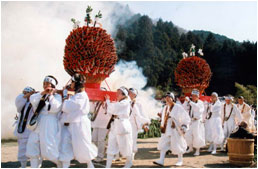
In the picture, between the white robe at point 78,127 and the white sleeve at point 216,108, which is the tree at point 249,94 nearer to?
the white sleeve at point 216,108

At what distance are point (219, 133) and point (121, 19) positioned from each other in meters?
44.0

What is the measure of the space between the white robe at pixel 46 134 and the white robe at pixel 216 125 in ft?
20.2

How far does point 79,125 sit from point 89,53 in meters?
1.74

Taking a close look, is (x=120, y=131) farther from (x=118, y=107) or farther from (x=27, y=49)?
(x=27, y=49)

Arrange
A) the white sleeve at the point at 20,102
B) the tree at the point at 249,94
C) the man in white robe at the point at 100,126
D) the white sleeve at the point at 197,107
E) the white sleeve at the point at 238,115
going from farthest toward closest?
the tree at the point at 249,94, the white sleeve at the point at 238,115, the white sleeve at the point at 197,107, the man in white robe at the point at 100,126, the white sleeve at the point at 20,102

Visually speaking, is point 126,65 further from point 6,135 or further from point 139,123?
point 139,123

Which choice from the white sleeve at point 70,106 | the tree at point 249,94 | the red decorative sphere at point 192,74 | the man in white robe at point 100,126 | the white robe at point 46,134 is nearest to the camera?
the white robe at point 46,134

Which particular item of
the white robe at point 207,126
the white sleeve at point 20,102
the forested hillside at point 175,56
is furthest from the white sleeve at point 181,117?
the forested hillside at point 175,56

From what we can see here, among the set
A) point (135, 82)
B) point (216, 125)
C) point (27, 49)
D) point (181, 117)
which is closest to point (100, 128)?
point (181, 117)

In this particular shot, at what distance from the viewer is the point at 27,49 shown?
46.1 ft

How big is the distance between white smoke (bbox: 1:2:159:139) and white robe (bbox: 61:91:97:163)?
23.7ft

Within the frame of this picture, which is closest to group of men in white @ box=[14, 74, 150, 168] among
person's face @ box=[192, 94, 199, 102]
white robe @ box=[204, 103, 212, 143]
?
person's face @ box=[192, 94, 199, 102]

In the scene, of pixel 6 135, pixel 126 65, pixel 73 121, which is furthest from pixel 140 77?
pixel 73 121

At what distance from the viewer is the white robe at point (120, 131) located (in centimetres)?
664
